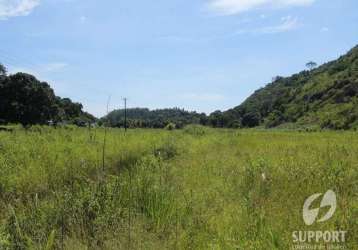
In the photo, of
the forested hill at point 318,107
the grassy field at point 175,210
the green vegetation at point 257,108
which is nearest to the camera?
the grassy field at point 175,210

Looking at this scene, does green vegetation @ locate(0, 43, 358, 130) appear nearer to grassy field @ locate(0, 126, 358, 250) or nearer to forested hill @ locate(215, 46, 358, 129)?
forested hill @ locate(215, 46, 358, 129)

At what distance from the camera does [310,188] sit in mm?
5887

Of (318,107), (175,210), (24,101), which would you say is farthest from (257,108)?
(175,210)

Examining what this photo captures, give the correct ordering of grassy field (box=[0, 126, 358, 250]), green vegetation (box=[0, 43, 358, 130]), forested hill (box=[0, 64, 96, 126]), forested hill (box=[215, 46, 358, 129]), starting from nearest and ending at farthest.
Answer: grassy field (box=[0, 126, 358, 250]), forested hill (box=[0, 64, 96, 126]), green vegetation (box=[0, 43, 358, 130]), forested hill (box=[215, 46, 358, 129])

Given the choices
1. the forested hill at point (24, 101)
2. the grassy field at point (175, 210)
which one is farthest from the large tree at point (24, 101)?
the grassy field at point (175, 210)

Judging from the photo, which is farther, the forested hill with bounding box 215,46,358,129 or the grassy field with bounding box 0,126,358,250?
the forested hill with bounding box 215,46,358,129

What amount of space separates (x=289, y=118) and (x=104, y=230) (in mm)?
101293

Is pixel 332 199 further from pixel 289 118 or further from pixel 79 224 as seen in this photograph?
pixel 289 118

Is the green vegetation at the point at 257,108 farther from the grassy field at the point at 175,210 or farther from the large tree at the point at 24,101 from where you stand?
the grassy field at the point at 175,210

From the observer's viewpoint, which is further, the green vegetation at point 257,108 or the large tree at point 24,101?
the green vegetation at point 257,108

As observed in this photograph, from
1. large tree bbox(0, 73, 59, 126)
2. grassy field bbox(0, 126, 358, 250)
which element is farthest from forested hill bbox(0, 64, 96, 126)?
grassy field bbox(0, 126, 358, 250)

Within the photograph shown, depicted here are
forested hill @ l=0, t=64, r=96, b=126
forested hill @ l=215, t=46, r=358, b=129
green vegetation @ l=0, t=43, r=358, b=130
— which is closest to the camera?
forested hill @ l=0, t=64, r=96, b=126

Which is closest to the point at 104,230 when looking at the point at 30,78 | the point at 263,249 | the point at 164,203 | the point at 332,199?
the point at 164,203

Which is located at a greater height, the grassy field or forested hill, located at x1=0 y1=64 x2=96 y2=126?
forested hill, located at x1=0 y1=64 x2=96 y2=126
